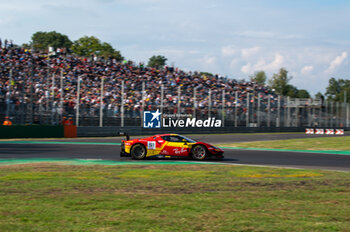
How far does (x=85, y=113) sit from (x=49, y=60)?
604 centimetres

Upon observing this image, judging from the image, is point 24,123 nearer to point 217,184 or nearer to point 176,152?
point 176,152

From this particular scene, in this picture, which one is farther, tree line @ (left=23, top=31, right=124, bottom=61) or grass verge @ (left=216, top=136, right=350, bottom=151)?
tree line @ (left=23, top=31, right=124, bottom=61)

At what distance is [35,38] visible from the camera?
98.1 m

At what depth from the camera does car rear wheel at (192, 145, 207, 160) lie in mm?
15608

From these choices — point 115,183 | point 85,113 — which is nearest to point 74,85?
point 85,113

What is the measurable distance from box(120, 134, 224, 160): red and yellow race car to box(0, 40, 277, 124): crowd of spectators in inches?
526

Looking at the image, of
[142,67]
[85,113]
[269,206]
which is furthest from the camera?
[142,67]

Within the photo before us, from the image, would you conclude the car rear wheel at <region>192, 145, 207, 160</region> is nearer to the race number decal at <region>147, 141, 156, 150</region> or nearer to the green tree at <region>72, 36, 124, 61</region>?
the race number decal at <region>147, 141, 156, 150</region>

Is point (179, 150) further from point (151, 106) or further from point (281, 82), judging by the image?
point (281, 82)

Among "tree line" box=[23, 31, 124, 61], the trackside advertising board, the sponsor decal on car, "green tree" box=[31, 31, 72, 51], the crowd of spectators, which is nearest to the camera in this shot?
the sponsor decal on car

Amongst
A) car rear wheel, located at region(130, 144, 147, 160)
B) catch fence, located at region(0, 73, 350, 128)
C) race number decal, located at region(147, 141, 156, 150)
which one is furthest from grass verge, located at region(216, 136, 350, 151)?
catch fence, located at region(0, 73, 350, 128)

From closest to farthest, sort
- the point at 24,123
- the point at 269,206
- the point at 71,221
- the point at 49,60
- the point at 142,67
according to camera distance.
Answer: the point at 71,221, the point at 269,206, the point at 24,123, the point at 49,60, the point at 142,67

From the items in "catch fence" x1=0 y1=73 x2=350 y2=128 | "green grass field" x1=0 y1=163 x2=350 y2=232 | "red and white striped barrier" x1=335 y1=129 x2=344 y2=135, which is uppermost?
"catch fence" x1=0 y1=73 x2=350 y2=128

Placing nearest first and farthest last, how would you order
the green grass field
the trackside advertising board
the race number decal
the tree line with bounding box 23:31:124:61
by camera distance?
the green grass field
the race number decal
the trackside advertising board
the tree line with bounding box 23:31:124:61
